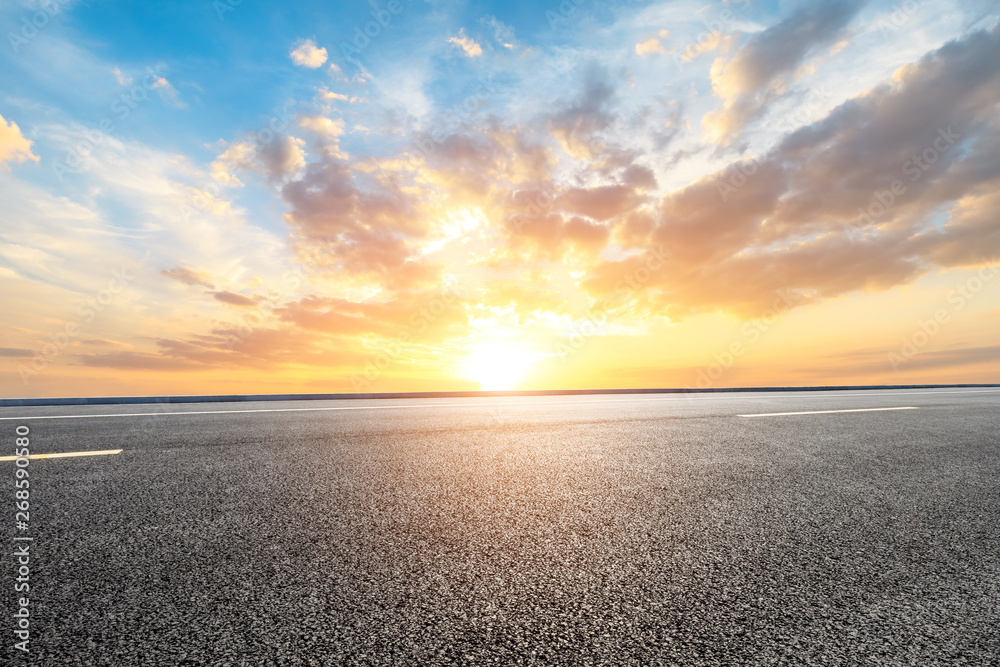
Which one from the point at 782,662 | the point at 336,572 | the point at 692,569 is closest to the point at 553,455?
the point at 692,569

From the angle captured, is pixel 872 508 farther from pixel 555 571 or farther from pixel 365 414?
pixel 365 414

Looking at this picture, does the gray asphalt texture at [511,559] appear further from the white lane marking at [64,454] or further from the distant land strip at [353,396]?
the distant land strip at [353,396]

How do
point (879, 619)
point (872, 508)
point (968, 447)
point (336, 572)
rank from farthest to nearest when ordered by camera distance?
1. point (968, 447)
2. point (872, 508)
3. point (336, 572)
4. point (879, 619)

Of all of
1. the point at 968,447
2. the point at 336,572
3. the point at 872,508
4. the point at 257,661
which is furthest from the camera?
the point at 968,447

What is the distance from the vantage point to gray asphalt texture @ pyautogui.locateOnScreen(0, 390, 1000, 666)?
1620 mm

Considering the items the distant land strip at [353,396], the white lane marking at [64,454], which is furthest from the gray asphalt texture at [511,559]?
the distant land strip at [353,396]

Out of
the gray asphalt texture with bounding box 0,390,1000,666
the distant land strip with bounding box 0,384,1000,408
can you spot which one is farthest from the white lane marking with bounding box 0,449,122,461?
the distant land strip with bounding box 0,384,1000,408

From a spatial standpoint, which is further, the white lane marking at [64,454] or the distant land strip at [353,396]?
the distant land strip at [353,396]

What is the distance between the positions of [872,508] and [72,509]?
16.1 ft

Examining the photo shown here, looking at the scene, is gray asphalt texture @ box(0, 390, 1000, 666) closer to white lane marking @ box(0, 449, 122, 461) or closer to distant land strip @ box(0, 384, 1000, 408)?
white lane marking @ box(0, 449, 122, 461)

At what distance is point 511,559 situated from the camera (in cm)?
226

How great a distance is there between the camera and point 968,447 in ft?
18.1

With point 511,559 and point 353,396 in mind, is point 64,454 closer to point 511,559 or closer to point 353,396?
point 511,559

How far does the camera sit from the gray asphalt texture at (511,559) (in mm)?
1620
